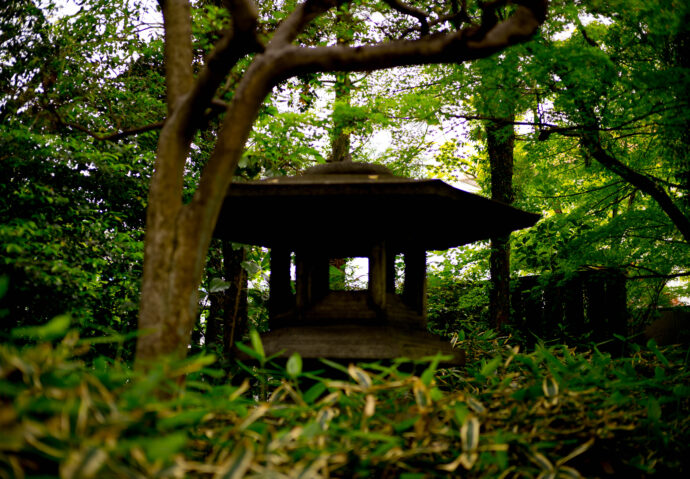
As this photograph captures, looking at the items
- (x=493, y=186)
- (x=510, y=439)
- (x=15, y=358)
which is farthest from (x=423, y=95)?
(x=15, y=358)

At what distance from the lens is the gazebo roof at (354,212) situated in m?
3.21

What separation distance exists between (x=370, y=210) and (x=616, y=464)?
2.10m

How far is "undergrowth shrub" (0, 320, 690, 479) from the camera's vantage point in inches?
61.9

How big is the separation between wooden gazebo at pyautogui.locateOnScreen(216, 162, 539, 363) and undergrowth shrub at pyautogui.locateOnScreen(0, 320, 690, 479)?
1.19 ft

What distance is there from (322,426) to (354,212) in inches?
68.6

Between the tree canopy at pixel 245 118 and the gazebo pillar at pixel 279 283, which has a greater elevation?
the tree canopy at pixel 245 118

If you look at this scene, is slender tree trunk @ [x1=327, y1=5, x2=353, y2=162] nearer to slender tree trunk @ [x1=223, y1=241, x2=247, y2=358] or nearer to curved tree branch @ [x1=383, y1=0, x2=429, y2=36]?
curved tree branch @ [x1=383, y1=0, x2=429, y2=36]

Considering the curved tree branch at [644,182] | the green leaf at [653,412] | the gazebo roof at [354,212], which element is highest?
the curved tree branch at [644,182]

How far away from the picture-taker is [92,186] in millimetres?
6375

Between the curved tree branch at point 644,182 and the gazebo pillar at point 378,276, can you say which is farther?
the curved tree branch at point 644,182

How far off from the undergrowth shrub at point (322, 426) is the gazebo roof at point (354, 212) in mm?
1030

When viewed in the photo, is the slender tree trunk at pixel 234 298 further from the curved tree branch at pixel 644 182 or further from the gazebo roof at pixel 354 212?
the curved tree branch at pixel 644 182

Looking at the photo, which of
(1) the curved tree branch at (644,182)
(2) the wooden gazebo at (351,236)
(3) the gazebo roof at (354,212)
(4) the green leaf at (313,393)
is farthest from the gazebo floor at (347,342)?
(1) the curved tree branch at (644,182)

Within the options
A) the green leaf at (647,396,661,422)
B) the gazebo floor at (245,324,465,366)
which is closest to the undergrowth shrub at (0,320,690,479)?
the green leaf at (647,396,661,422)
